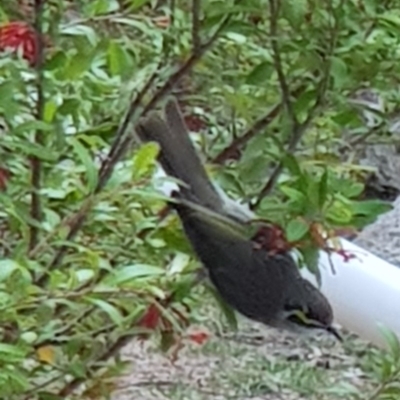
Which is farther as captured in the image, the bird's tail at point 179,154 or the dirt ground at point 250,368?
the dirt ground at point 250,368

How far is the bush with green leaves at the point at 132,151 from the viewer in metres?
1.04

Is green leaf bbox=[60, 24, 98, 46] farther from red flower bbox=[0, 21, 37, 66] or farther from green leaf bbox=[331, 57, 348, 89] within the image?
green leaf bbox=[331, 57, 348, 89]

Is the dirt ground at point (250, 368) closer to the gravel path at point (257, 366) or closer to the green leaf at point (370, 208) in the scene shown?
the gravel path at point (257, 366)

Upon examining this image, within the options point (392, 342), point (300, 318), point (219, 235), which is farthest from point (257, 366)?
point (219, 235)

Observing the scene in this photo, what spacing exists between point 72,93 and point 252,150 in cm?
17

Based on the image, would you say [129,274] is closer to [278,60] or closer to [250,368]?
[278,60]

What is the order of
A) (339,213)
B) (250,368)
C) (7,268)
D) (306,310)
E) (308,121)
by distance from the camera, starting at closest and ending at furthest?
(7,268)
(339,213)
(308,121)
(306,310)
(250,368)

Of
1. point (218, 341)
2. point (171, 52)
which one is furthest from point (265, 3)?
point (218, 341)

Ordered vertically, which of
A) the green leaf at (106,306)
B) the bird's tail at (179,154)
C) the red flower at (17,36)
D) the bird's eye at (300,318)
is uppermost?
the red flower at (17,36)

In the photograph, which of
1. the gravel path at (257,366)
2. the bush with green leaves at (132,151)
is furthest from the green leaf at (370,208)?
the gravel path at (257,366)

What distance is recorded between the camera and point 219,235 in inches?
44.8

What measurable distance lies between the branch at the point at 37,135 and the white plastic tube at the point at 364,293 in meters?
0.31

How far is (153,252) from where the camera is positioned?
1183 mm

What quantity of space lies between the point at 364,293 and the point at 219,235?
27 centimetres
